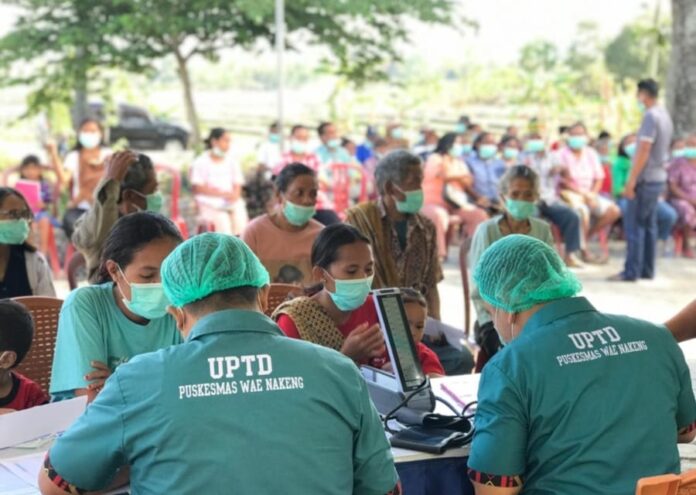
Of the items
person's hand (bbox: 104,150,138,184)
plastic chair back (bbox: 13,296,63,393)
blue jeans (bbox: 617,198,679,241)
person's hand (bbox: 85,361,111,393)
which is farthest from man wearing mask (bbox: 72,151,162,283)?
blue jeans (bbox: 617,198,679,241)

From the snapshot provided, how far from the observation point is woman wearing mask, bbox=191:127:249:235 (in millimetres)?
10000

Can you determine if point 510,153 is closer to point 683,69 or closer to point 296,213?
point 683,69

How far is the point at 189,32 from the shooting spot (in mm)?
14516

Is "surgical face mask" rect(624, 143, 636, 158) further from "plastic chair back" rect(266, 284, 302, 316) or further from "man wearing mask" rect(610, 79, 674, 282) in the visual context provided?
"plastic chair back" rect(266, 284, 302, 316)

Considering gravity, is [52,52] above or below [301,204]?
above

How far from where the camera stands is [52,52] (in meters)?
14.0

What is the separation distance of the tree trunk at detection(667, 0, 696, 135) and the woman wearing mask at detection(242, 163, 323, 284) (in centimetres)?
793

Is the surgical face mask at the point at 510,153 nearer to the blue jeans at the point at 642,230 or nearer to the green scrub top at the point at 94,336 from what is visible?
the blue jeans at the point at 642,230

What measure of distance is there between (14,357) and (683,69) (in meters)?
10.6

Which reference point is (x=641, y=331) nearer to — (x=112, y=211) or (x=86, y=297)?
(x=86, y=297)

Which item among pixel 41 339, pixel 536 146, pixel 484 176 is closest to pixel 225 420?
pixel 41 339

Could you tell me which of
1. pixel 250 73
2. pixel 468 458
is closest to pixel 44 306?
pixel 468 458

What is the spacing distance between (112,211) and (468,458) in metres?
2.69

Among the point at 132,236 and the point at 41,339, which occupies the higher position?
the point at 132,236
